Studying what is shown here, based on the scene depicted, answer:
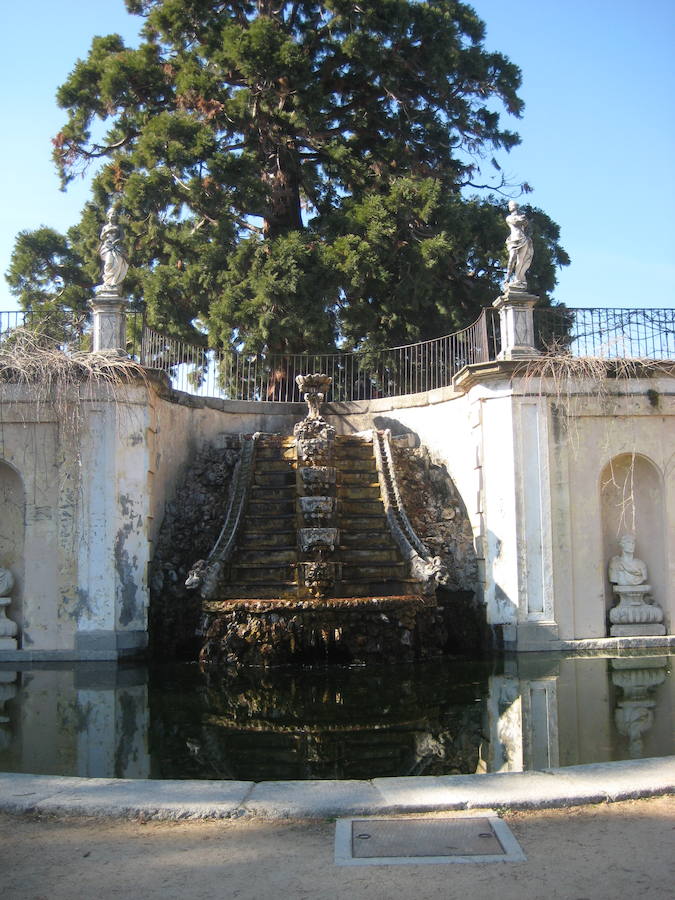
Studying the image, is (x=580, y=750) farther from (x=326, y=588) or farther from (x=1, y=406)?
(x=1, y=406)

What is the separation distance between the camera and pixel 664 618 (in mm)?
11008

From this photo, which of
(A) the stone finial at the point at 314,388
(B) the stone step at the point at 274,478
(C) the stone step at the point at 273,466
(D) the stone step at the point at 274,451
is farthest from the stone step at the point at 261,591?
(A) the stone finial at the point at 314,388

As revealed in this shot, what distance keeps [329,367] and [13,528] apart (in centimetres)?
749

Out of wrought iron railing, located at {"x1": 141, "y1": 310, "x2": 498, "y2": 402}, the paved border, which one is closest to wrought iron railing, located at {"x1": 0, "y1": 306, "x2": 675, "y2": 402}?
wrought iron railing, located at {"x1": 141, "y1": 310, "x2": 498, "y2": 402}

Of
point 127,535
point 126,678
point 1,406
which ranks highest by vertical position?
point 1,406

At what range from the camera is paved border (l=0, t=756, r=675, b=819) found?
13.5ft

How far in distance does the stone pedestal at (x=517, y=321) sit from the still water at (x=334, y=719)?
4.05m

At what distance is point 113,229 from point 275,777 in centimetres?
850

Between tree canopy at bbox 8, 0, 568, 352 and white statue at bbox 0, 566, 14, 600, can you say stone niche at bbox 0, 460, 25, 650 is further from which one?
tree canopy at bbox 8, 0, 568, 352

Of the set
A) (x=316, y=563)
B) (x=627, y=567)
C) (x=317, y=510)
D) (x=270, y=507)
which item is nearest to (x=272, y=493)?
(x=270, y=507)

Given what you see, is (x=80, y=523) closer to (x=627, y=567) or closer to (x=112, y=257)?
(x=112, y=257)

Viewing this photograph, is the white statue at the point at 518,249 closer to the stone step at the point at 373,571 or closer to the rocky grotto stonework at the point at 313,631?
the stone step at the point at 373,571

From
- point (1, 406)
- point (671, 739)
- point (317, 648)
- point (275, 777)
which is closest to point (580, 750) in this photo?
point (671, 739)

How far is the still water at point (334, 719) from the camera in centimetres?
525
